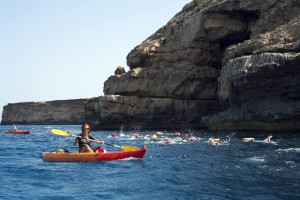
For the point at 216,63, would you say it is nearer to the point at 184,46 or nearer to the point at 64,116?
the point at 184,46

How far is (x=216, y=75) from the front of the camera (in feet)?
203

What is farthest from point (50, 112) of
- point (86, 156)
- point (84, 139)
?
point (86, 156)

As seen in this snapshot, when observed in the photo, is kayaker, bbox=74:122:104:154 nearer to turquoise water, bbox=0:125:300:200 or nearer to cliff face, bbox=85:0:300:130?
turquoise water, bbox=0:125:300:200

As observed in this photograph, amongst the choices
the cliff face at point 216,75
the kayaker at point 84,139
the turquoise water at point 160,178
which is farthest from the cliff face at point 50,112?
the turquoise water at point 160,178

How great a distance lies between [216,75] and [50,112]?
318 feet

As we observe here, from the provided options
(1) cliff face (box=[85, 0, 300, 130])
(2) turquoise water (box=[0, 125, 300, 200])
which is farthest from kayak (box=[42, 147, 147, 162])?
(1) cliff face (box=[85, 0, 300, 130])

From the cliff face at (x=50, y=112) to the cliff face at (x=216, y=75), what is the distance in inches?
2860

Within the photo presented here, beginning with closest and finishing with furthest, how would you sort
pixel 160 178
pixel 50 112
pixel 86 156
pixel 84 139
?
pixel 160 178, pixel 86 156, pixel 84 139, pixel 50 112

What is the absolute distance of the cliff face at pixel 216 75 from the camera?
41969 millimetres

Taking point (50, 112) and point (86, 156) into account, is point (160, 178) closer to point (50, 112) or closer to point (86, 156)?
point (86, 156)

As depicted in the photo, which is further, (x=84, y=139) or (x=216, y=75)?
(x=216, y=75)

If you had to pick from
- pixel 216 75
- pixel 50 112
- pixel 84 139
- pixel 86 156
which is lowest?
pixel 86 156

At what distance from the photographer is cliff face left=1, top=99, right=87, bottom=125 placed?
14275 centimetres

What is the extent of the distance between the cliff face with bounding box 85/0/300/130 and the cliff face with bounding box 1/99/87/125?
2860 inches
